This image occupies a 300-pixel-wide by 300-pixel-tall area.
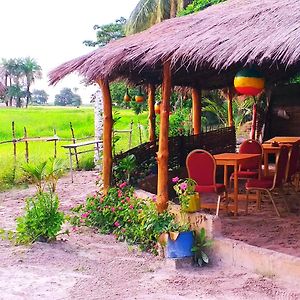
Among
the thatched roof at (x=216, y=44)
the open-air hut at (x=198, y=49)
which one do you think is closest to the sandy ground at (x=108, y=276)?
the open-air hut at (x=198, y=49)

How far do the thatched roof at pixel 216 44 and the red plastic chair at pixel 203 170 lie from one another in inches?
40.8

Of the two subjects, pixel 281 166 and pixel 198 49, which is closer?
pixel 198 49

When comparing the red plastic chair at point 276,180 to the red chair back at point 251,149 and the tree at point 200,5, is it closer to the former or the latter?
the red chair back at point 251,149

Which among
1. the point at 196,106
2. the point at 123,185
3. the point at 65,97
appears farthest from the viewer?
the point at 65,97

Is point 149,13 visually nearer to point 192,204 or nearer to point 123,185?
point 123,185

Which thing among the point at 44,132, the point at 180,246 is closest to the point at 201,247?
the point at 180,246

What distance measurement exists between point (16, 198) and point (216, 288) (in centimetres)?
607

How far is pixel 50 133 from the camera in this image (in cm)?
2622

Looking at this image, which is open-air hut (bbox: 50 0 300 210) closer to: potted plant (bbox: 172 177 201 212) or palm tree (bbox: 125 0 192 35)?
potted plant (bbox: 172 177 201 212)

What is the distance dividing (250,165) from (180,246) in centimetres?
243

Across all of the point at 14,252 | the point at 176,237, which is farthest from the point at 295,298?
the point at 14,252

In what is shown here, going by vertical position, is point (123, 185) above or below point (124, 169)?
below

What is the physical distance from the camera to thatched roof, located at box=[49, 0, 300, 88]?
4555mm

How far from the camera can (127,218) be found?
6035mm
